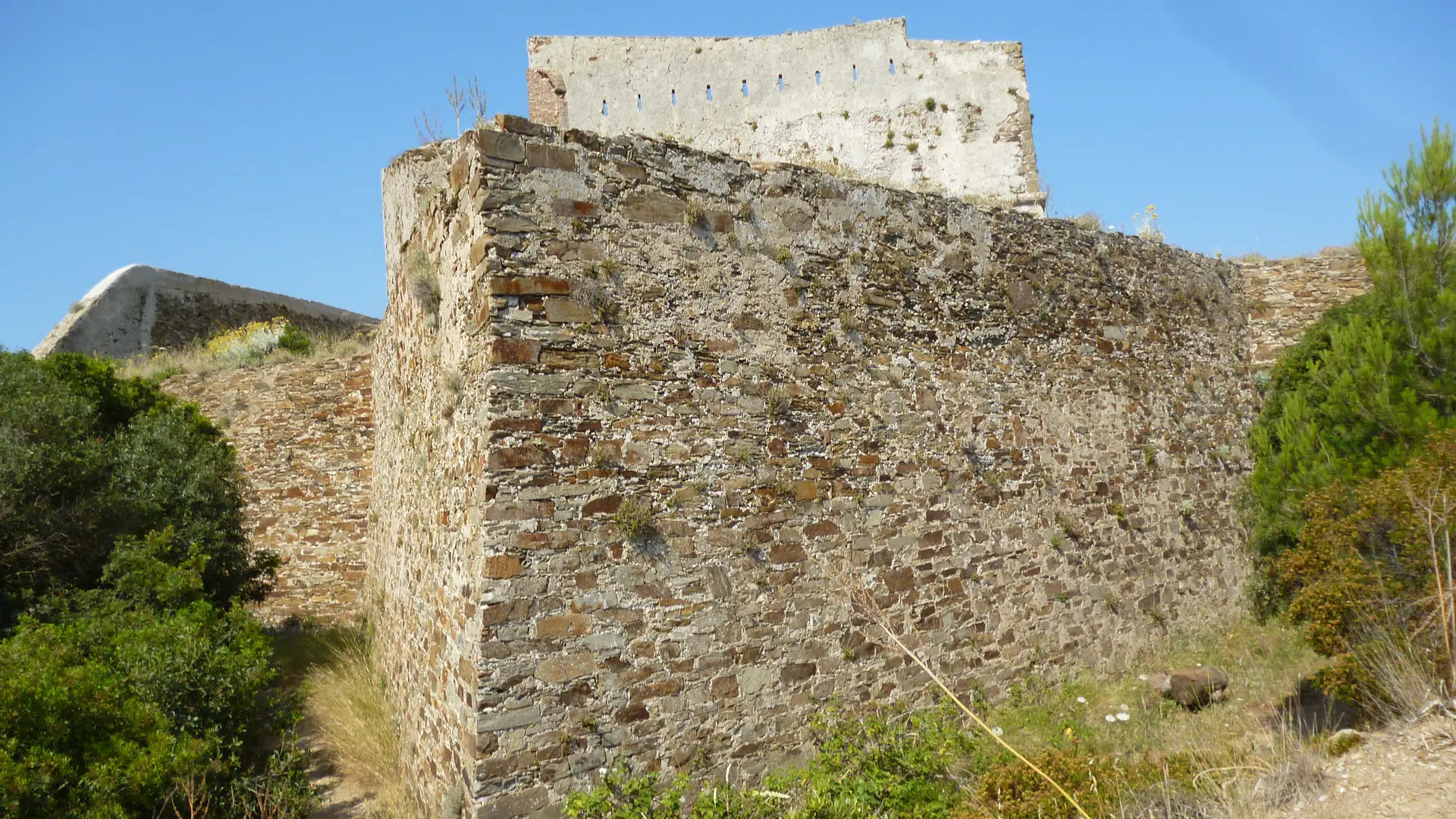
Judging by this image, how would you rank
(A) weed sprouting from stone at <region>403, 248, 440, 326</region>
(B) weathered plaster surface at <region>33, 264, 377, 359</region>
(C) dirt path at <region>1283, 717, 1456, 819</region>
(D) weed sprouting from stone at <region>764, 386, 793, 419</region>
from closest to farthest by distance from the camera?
1. (C) dirt path at <region>1283, 717, 1456, 819</region>
2. (D) weed sprouting from stone at <region>764, 386, 793, 419</region>
3. (A) weed sprouting from stone at <region>403, 248, 440, 326</region>
4. (B) weathered plaster surface at <region>33, 264, 377, 359</region>

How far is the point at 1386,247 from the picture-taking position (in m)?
8.38

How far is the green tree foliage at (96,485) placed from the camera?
742 cm

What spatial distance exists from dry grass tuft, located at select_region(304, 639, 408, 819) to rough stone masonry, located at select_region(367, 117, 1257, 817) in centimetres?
31

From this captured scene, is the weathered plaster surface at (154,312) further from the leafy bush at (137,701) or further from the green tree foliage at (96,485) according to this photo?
the leafy bush at (137,701)

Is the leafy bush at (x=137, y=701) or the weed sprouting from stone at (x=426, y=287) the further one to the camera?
the weed sprouting from stone at (x=426, y=287)

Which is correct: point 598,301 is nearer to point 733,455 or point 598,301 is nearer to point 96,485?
point 733,455

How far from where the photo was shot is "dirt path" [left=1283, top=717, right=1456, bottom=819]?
455cm

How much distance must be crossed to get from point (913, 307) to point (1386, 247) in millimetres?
5253

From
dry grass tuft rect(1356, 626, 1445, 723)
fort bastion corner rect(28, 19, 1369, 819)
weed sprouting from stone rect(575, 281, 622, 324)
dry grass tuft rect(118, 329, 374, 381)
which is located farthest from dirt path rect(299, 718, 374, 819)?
dry grass tuft rect(1356, 626, 1445, 723)

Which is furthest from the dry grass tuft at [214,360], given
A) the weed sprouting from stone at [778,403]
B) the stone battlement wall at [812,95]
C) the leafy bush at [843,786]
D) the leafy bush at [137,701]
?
the leafy bush at [843,786]

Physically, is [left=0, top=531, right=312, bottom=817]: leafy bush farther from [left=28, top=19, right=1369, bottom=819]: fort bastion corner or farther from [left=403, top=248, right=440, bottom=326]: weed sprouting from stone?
[left=403, top=248, right=440, bottom=326]: weed sprouting from stone

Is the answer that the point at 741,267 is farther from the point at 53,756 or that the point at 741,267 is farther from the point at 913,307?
the point at 53,756

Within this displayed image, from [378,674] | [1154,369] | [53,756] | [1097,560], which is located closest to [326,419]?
[378,674]

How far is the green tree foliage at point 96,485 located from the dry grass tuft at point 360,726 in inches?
52.5
